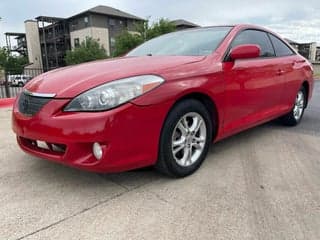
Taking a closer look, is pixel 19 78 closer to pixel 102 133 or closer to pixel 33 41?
pixel 102 133

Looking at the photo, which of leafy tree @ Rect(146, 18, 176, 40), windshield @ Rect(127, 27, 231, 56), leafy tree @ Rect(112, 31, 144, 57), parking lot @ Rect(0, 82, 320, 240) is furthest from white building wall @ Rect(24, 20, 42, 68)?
parking lot @ Rect(0, 82, 320, 240)

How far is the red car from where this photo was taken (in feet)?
Answer: 7.20

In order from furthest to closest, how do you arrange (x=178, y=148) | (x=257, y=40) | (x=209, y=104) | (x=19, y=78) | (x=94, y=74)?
1. (x=19, y=78)
2. (x=257, y=40)
3. (x=209, y=104)
4. (x=178, y=148)
5. (x=94, y=74)

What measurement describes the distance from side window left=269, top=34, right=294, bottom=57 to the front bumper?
2.31 meters

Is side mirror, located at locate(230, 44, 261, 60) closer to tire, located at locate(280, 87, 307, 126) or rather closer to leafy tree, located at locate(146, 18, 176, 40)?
tire, located at locate(280, 87, 307, 126)

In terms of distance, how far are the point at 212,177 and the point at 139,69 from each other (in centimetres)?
117

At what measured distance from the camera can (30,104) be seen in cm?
246

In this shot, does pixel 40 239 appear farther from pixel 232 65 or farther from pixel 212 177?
pixel 232 65

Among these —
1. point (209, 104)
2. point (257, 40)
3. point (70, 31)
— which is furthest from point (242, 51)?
point (70, 31)

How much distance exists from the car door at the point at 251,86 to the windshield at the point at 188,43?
0.66 feet

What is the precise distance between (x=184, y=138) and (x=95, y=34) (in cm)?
4434

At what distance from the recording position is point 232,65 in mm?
3018

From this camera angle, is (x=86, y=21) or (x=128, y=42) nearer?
(x=128, y=42)

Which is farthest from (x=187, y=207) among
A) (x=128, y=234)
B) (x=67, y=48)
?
(x=67, y=48)
